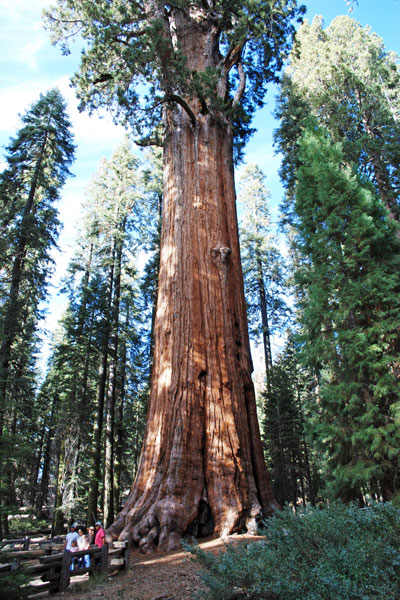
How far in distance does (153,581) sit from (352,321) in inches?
249

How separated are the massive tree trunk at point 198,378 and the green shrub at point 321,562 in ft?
8.67

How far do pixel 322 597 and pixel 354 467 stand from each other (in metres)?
5.98

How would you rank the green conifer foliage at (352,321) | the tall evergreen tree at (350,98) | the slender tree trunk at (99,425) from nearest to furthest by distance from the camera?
1. the green conifer foliage at (352,321)
2. the tall evergreen tree at (350,98)
3. the slender tree trunk at (99,425)

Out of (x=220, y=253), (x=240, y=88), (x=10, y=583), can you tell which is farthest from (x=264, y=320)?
(x=10, y=583)

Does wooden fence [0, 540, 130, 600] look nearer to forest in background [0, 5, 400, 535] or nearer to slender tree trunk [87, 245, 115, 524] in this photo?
forest in background [0, 5, 400, 535]

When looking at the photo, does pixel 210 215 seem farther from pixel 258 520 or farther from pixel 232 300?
pixel 258 520

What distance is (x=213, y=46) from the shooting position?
972 cm

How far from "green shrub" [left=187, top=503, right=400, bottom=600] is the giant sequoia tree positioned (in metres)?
2.72

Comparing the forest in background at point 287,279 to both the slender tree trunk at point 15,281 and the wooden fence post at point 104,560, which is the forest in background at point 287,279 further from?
the wooden fence post at point 104,560

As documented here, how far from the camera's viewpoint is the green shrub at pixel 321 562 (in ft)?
6.85

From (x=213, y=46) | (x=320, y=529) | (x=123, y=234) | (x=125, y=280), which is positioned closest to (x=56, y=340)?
(x=125, y=280)

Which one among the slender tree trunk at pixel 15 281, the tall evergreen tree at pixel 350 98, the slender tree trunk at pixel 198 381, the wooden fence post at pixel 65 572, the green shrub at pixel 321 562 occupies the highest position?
the tall evergreen tree at pixel 350 98

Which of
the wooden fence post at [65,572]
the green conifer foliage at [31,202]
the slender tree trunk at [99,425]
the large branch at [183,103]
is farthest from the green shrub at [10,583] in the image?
the slender tree trunk at [99,425]

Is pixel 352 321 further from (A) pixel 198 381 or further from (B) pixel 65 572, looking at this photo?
(B) pixel 65 572
